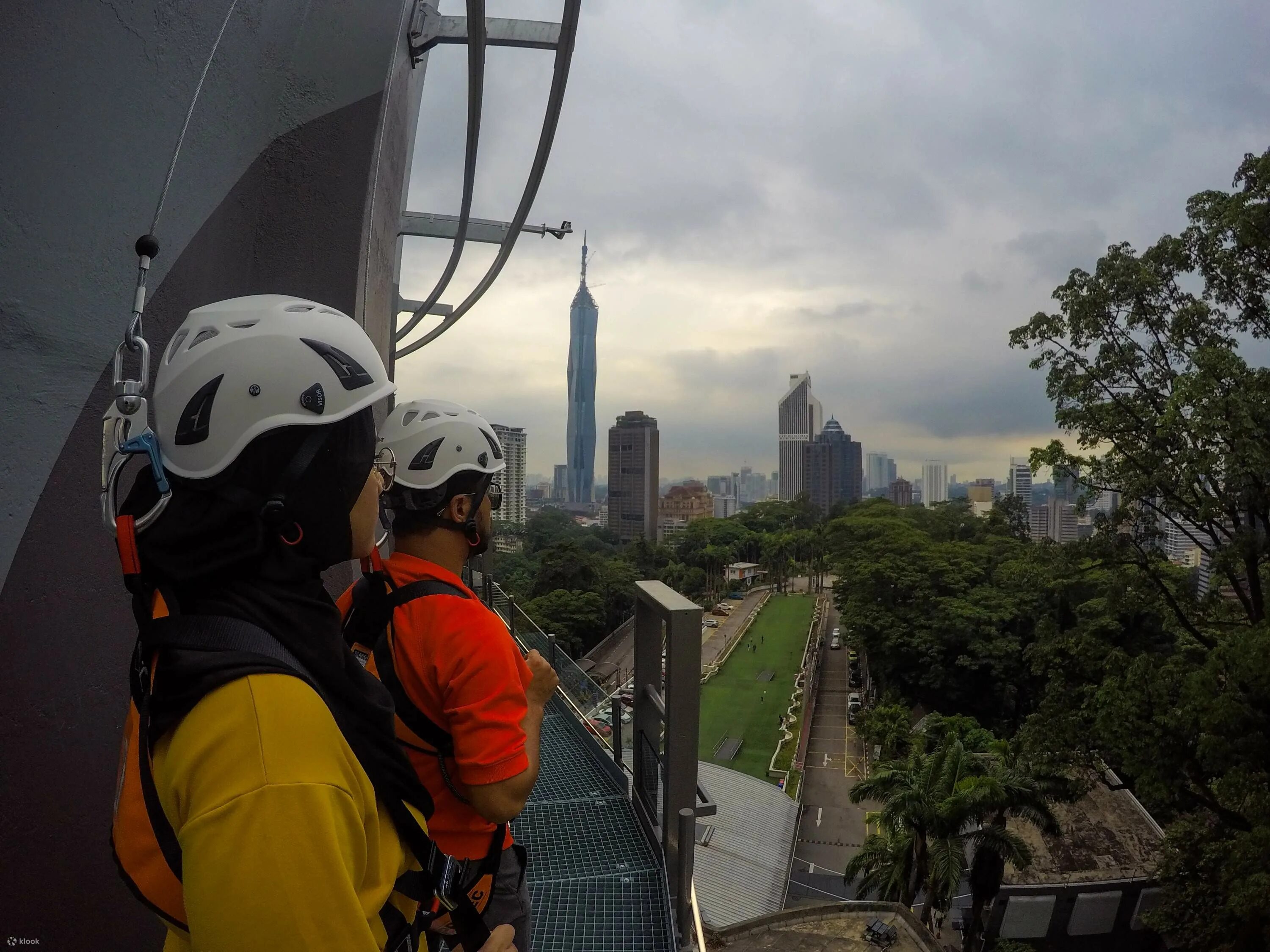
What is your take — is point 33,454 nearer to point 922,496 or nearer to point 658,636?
point 658,636

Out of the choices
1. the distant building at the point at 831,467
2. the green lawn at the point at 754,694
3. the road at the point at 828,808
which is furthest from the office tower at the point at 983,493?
the road at the point at 828,808

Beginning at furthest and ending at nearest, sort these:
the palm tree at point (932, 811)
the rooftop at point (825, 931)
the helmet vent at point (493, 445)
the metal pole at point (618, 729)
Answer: the palm tree at point (932, 811)
the rooftop at point (825, 931)
the metal pole at point (618, 729)
the helmet vent at point (493, 445)

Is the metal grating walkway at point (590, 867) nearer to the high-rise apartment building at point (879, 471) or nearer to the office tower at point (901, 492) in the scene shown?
the office tower at point (901, 492)

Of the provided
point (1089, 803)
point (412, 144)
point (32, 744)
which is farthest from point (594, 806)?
point (1089, 803)

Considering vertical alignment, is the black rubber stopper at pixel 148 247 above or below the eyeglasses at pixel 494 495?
above

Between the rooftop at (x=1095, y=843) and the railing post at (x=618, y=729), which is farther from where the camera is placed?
the rooftop at (x=1095, y=843)

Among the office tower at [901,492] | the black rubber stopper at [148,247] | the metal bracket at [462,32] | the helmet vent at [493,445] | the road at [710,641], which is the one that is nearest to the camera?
the black rubber stopper at [148,247]

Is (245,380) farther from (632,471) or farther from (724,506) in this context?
(724,506)
